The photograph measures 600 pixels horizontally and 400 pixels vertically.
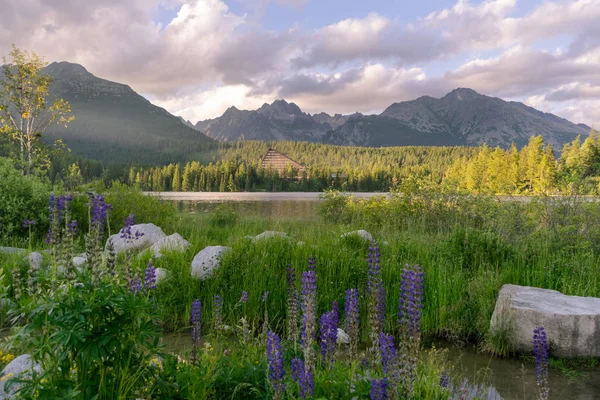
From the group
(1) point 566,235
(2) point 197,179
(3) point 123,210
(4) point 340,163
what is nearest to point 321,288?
(1) point 566,235

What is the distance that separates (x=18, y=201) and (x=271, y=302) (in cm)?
930

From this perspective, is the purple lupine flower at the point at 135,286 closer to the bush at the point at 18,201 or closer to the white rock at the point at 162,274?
the white rock at the point at 162,274

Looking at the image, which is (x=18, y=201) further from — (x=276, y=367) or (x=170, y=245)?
(x=276, y=367)

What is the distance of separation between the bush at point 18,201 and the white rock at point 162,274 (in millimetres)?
5973

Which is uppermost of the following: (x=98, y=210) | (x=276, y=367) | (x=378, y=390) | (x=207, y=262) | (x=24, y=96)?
(x=24, y=96)

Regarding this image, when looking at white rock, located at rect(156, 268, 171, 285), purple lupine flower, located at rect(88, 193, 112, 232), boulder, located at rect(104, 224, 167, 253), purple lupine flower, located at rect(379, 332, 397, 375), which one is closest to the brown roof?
boulder, located at rect(104, 224, 167, 253)

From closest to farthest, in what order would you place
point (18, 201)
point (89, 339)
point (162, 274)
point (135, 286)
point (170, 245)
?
point (89, 339)
point (135, 286)
point (162, 274)
point (170, 245)
point (18, 201)

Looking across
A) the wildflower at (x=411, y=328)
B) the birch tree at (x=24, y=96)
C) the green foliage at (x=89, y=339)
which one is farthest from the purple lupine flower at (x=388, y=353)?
the birch tree at (x=24, y=96)

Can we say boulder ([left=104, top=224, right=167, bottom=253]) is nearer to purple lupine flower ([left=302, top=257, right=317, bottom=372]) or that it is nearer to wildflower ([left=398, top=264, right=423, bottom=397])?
purple lupine flower ([left=302, top=257, right=317, bottom=372])

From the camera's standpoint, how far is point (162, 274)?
24.7ft

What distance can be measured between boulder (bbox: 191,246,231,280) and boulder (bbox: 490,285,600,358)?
517cm

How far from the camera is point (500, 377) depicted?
206 inches

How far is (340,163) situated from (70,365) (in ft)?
627

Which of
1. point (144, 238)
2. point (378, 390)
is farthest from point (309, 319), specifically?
point (144, 238)
